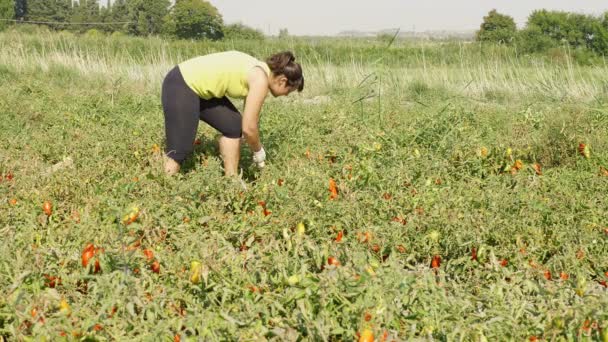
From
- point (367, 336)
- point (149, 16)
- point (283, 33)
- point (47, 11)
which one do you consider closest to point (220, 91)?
point (367, 336)

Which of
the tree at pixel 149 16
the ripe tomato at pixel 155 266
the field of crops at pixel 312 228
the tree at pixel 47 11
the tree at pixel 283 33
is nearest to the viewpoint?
the field of crops at pixel 312 228

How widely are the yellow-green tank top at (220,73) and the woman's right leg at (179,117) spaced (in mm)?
61

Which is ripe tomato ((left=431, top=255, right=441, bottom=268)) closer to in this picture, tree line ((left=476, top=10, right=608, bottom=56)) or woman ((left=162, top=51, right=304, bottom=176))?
woman ((left=162, top=51, right=304, bottom=176))

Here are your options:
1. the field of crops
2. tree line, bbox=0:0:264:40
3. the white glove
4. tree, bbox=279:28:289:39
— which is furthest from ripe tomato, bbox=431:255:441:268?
tree line, bbox=0:0:264:40

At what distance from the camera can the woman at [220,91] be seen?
12.2 ft

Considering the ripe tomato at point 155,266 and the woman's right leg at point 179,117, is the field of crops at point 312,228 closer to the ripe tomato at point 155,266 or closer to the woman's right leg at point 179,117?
the ripe tomato at point 155,266

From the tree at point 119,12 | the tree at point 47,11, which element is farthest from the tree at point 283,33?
the tree at point 47,11

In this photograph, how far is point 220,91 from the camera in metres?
3.87

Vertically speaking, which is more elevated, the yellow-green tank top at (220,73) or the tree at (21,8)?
the tree at (21,8)

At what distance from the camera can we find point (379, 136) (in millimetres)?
4531

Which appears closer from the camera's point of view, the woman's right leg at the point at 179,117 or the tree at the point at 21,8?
the woman's right leg at the point at 179,117

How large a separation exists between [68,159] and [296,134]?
1.87m

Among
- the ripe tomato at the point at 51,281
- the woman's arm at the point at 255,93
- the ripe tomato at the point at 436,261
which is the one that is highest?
the woman's arm at the point at 255,93

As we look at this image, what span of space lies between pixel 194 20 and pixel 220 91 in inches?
2135
